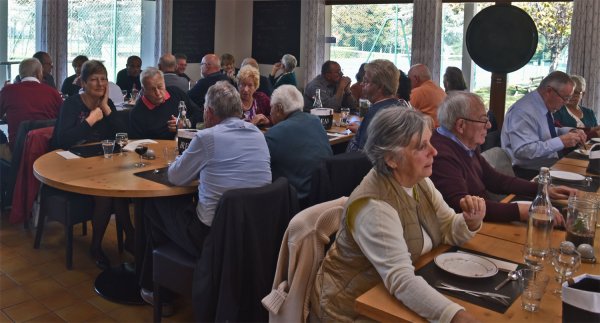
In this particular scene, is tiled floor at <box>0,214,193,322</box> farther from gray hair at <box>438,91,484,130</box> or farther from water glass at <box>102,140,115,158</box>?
gray hair at <box>438,91,484,130</box>

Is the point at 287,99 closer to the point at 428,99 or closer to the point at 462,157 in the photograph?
the point at 462,157

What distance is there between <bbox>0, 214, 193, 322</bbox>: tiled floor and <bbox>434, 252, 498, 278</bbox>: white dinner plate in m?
1.69

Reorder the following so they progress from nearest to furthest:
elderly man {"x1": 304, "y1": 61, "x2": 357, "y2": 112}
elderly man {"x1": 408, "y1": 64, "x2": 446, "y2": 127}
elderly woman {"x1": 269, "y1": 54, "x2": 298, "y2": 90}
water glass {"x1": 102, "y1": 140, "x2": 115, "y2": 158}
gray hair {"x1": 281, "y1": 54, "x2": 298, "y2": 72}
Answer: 1. water glass {"x1": 102, "y1": 140, "x2": 115, "y2": 158}
2. elderly man {"x1": 408, "y1": 64, "x2": 446, "y2": 127}
3. elderly man {"x1": 304, "y1": 61, "x2": 357, "y2": 112}
4. elderly woman {"x1": 269, "y1": 54, "x2": 298, "y2": 90}
5. gray hair {"x1": 281, "y1": 54, "x2": 298, "y2": 72}

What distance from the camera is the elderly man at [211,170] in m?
2.71

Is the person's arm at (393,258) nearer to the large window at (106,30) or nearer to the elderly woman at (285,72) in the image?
the elderly woman at (285,72)

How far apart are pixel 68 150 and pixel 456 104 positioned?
2351 millimetres

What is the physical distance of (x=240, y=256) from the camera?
2428 millimetres

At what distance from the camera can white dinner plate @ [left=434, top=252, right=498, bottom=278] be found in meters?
1.74

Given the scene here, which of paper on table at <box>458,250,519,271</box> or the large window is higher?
the large window

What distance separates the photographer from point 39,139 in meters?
3.84

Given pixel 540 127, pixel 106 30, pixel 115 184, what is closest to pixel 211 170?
pixel 115 184

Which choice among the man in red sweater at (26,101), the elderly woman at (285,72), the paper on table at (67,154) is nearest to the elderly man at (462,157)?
the paper on table at (67,154)

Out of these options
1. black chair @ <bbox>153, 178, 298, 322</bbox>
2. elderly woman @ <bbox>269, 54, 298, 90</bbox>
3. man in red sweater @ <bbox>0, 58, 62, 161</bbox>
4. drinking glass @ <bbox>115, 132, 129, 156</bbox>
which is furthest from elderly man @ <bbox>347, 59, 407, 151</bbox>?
elderly woman @ <bbox>269, 54, 298, 90</bbox>

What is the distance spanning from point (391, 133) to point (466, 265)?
1.59 feet
